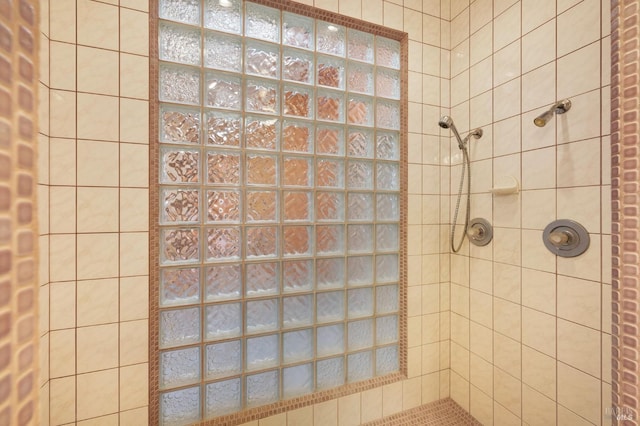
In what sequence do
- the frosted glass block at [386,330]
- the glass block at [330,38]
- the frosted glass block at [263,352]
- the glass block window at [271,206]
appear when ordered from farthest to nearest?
the frosted glass block at [386,330], the glass block at [330,38], the frosted glass block at [263,352], the glass block window at [271,206]

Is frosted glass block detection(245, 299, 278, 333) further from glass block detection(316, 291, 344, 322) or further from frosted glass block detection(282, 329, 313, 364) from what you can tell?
glass block detection(316, 291, 344, 322)

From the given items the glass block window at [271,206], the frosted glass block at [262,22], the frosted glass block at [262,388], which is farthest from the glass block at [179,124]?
the frosted glass block at [262,388]

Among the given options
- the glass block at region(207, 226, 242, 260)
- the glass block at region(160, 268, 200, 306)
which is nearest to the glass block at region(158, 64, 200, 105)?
the glass block at region(207, 226, 242, 260)

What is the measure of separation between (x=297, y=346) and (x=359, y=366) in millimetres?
380

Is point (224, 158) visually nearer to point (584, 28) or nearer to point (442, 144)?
point (442, 144)

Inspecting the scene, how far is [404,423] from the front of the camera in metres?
1.44

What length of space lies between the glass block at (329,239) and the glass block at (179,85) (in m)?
0.81

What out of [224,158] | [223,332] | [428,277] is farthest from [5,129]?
[428,277]

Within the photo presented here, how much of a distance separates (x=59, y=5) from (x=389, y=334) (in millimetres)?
2026

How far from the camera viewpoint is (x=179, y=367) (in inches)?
45.6

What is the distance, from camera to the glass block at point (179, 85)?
1.13 metres

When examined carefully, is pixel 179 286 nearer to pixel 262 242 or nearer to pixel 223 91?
pixel 262 242

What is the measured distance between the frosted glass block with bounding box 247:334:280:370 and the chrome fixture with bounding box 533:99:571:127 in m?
1.46

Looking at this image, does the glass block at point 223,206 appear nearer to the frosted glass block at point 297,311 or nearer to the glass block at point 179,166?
the glass block at point 179,166
